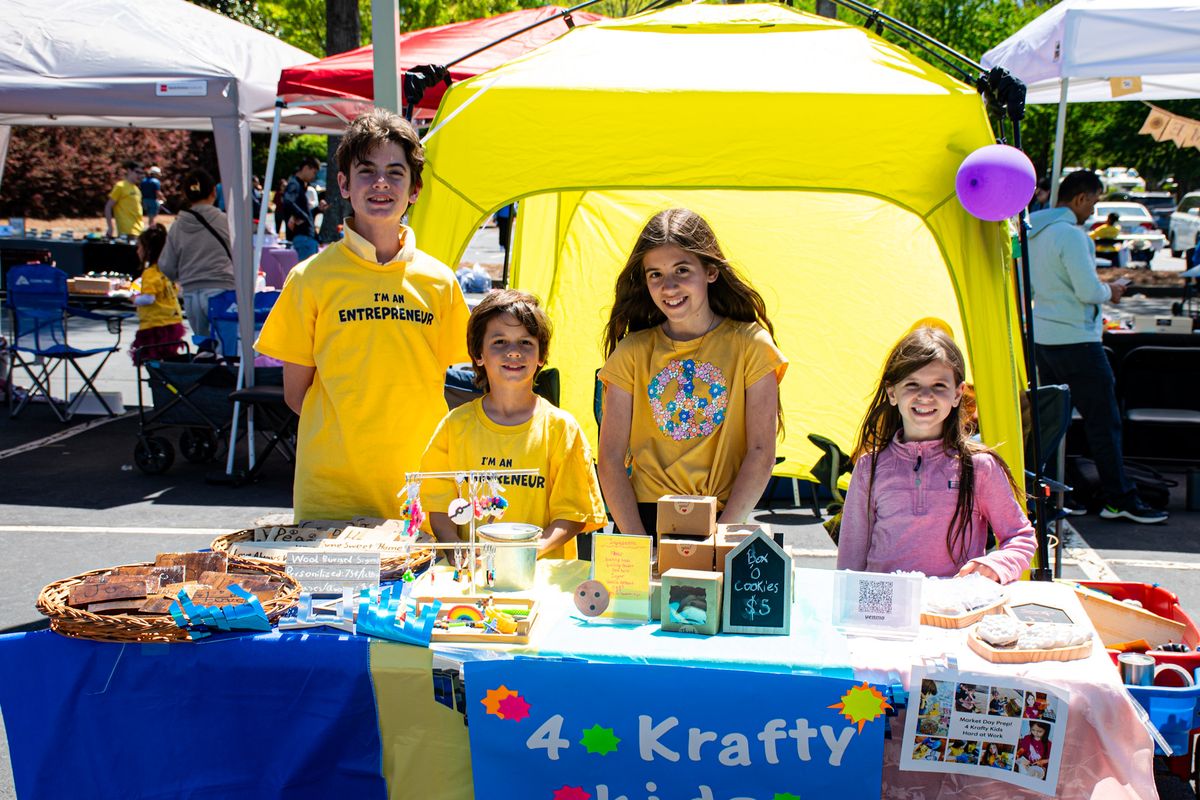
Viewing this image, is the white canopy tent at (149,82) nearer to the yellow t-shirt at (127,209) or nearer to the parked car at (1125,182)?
the yellow t-shirt at (127,209)

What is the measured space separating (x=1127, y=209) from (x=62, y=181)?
81.7 feet

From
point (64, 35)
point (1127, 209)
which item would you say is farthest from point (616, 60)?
point (1127, 209)

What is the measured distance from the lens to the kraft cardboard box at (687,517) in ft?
9.34

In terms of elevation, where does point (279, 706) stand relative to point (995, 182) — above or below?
below

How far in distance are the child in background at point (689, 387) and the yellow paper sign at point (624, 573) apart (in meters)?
0.49

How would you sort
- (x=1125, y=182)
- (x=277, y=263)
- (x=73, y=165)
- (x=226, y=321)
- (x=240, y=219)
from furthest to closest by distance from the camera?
(x=1125, y=182) → (x=73, y=165) → (x=277, y=263) → (x=226, y=321) → (x=240, y=219)

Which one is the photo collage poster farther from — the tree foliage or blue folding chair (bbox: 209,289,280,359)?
the tree foliage

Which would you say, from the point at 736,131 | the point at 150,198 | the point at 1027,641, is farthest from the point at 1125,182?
the point at 1027,641

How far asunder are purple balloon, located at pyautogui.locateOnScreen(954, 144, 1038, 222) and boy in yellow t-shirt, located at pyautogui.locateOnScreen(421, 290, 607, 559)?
134 centimetres

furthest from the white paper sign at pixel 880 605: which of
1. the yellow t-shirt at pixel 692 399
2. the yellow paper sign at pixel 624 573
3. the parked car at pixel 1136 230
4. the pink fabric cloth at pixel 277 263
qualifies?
the parked car at pixel 1136 230

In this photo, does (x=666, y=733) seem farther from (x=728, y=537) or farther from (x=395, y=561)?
(x=395, y=561)

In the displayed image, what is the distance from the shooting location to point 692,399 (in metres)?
3.30

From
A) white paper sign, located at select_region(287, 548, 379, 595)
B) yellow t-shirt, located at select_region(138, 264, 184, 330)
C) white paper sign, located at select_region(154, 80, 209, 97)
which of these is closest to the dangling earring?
white paper sign, located at select_region(287, 548, 379, 595)

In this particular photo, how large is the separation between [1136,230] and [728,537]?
26.2 m
